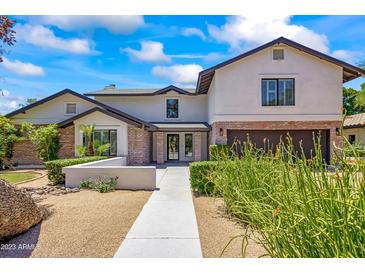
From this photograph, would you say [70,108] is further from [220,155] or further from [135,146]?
[220,155]

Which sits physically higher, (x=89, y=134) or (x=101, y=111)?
(x=101, y=111)

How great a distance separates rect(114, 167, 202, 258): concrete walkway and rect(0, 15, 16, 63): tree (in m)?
6.26

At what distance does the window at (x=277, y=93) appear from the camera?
17.6 meters

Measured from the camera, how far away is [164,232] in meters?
5.60

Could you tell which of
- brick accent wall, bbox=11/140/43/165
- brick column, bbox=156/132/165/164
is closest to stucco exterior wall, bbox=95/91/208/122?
brick column, bbox=156/132/165/164

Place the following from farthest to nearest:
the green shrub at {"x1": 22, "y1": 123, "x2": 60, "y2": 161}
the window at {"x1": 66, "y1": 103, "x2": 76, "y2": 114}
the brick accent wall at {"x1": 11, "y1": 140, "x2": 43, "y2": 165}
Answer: the window at {"x1": 66, "y1": 103, "x2": 76, "y2": 114}
the brick accent wall at {"x1": 11, "y1": 140, "x2": 43, "y2": 165}
the green shrub at {"x1": 22, "y1": 123, "x2": 60, "y2": 161}

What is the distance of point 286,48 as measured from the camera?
17.4 meters

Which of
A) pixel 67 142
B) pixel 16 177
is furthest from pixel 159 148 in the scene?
pixel 16 177

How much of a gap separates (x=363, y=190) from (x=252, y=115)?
15356mm

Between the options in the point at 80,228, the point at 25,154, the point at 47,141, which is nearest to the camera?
Result: the point at 80,228

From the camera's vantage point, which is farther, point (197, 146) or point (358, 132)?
point (358, 132)

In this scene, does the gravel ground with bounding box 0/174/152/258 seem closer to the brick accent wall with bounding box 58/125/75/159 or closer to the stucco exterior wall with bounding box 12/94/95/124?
the brick accent wall with bounding box 58/125/75/159

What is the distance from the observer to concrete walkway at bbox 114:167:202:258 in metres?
4.66

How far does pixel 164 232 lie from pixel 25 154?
19.0 meters
